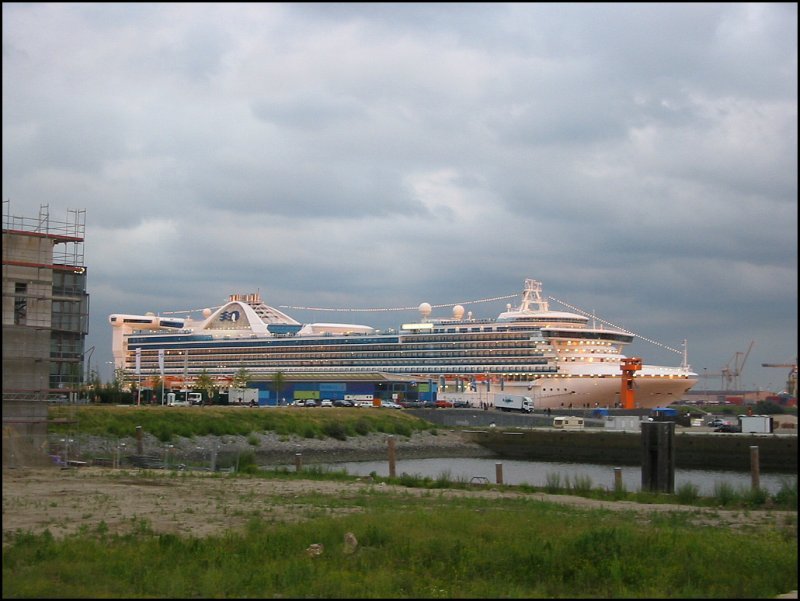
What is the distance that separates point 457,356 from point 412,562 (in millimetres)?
85825

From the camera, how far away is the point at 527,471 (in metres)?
41.7

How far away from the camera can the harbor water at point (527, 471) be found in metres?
34.8

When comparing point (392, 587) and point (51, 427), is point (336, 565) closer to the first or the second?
point (392, 587)

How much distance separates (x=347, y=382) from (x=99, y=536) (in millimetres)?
85971

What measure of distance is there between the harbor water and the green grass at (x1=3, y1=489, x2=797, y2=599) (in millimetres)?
17320

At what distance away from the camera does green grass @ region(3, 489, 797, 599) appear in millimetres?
11453

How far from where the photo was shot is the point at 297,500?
787 inches

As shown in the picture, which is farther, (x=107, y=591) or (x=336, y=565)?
(x=336, y=565)

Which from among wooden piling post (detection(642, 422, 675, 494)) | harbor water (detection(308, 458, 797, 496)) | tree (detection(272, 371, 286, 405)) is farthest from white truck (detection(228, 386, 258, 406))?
wooden piling post (detection(642, 422, 675, 494))

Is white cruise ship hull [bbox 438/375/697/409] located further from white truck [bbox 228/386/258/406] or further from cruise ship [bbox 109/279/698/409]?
white truck [bbox 228/386/258/406]

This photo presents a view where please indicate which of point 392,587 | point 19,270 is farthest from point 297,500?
point 19,270

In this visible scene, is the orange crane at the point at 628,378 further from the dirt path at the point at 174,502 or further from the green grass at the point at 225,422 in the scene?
the dirt path at the point at 174,502

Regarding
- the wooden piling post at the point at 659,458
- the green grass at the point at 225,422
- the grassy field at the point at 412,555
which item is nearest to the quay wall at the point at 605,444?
the green grass at the point at 225,422

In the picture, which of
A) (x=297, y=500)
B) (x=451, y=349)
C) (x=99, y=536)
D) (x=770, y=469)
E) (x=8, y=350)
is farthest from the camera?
(x=451, y=349)
